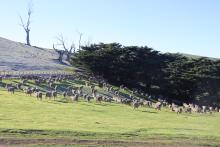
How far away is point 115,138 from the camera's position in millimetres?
36000

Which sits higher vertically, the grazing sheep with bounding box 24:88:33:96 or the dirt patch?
the grazing sheep with bounding box 24:88:33:96

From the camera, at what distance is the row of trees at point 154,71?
90.1 m

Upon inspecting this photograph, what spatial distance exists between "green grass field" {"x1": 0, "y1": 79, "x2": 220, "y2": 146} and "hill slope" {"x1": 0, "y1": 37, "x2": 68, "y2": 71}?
47.7 meters

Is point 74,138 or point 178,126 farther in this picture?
point 178,126

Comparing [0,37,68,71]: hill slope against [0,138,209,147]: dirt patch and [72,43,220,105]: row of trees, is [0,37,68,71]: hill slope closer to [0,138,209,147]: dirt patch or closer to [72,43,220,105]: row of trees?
[72,43,220,105]: row of trees

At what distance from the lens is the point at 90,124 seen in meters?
41.3

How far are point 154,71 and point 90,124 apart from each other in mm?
56315

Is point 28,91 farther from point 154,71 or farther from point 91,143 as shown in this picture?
point 154,71

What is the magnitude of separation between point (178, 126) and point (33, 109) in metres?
13.7

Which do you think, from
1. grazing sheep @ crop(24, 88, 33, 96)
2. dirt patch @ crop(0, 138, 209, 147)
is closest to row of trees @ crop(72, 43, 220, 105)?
grazing sheep @ crop(24, 88, 33, 96)

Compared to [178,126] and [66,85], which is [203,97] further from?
[178,126]

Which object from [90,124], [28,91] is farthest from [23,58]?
[90,124]

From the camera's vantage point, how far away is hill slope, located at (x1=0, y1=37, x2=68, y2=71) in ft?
355

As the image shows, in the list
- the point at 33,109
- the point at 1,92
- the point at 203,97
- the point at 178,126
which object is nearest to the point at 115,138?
the point at 178,126
